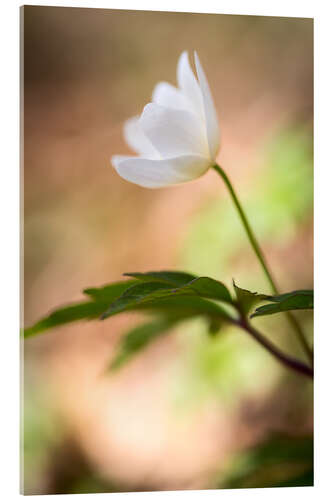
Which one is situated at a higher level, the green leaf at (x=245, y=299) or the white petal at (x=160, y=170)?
the white petal at (x=160, y=170)

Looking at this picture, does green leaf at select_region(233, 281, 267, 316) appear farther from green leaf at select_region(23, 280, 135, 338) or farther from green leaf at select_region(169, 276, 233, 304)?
green leaf at select_region(23, 280, 135, 338)

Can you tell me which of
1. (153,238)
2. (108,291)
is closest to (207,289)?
(108,291)

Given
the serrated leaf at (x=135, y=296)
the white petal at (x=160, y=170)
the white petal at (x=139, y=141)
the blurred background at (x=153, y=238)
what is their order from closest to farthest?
the serrated leaf at (x=135, y=296) < the white petal at (x=160, y=170) < the white petal at (x=139, y=141) < the blurred background at (x=153, y=238)

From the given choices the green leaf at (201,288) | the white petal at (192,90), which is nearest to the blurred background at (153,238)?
the white petal at (192,90)

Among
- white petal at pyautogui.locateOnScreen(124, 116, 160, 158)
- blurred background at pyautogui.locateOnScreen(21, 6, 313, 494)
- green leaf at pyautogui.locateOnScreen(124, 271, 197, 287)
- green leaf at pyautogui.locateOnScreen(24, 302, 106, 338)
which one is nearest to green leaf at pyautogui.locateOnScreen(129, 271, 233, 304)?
green leaf at pyautogui.locateOnScreen(124, 271, 197, 287)

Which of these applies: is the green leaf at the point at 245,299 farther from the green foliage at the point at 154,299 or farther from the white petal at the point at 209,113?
the white petal at the point at 209,113

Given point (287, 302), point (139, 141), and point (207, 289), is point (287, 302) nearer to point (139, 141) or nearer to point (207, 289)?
point (207, 289)

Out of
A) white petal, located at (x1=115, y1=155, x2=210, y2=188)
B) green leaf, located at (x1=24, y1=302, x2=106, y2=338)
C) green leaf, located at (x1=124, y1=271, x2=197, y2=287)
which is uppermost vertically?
white petal, located at (x1=115, y1=155, x2=210, y2=188)
